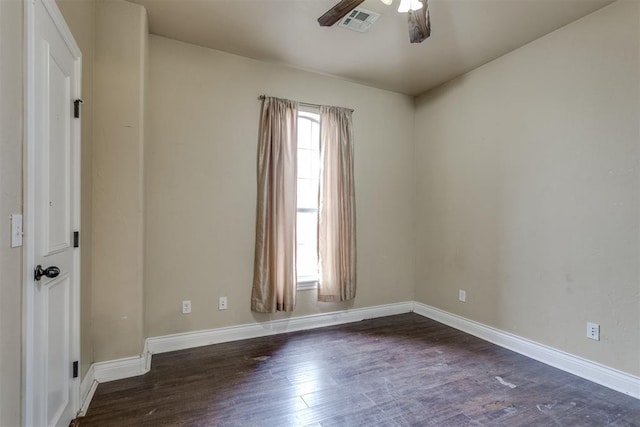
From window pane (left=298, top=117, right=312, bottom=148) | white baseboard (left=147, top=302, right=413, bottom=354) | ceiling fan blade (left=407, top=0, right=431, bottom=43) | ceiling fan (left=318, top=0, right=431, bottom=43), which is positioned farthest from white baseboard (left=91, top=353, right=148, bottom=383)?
ceiling fan blade (left=407, top=0, right=431, bottom=43)

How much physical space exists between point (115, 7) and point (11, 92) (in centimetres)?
172

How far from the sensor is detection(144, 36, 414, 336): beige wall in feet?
9.39

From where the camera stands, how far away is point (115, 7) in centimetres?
238

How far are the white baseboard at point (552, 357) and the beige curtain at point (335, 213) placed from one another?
1295mm

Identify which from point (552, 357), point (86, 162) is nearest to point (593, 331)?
point (552, 357)

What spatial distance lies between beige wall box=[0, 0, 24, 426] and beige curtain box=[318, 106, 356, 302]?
2.63 metres

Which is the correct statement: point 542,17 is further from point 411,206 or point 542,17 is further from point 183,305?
point 183,305

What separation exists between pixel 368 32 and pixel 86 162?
2.48m

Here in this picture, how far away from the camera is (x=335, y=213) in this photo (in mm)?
3586

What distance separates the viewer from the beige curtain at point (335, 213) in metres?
3.56

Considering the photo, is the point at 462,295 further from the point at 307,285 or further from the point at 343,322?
the point at 307,285

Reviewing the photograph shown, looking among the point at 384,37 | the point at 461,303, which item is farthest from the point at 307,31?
the point at 461,303

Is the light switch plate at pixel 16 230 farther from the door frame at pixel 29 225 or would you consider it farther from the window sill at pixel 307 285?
the window sill at pixel 307 285

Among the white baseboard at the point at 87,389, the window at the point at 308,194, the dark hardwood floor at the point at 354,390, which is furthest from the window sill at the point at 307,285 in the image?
the white baseboard at the point at 87,389
